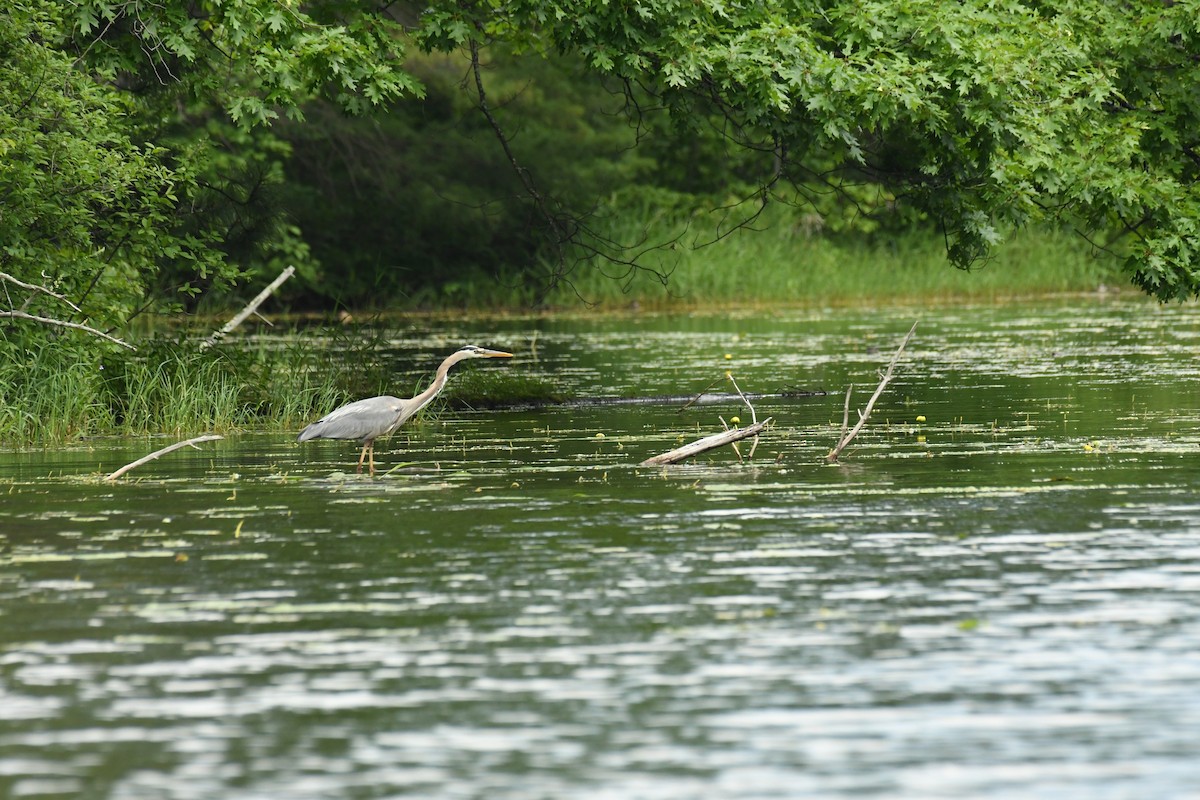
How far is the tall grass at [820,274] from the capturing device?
4744cm

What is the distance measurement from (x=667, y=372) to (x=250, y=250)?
5.95 meters

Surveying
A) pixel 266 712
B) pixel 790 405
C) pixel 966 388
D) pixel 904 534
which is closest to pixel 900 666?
pixel 266 712

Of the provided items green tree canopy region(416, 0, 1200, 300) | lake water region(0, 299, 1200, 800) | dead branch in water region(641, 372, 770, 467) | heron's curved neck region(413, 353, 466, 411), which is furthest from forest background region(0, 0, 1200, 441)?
dead branch in water region(641, 372, 770, 467)

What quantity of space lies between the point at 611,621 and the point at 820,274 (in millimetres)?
41763

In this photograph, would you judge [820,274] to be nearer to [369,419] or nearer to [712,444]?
[369,419]

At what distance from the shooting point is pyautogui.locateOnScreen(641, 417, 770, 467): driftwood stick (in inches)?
557

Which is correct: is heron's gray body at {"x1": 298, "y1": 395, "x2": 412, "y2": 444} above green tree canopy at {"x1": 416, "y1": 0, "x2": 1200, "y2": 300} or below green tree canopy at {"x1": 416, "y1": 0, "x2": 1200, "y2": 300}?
below

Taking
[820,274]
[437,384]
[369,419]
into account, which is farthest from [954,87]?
[820,274]

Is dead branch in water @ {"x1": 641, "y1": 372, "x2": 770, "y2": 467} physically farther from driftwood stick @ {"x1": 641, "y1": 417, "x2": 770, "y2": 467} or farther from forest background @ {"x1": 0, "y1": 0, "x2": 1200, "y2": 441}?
forest background @ {"x1": 0, "y1": 0, "x2": 1200, "y2": 441}

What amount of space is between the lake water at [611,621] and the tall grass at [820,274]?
1202 inches

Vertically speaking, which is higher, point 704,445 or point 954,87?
point 954,87

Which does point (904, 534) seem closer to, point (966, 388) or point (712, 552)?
point (712, 552)

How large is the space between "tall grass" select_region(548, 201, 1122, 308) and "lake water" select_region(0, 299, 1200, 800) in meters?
30.5

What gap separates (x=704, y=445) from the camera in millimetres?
14367
